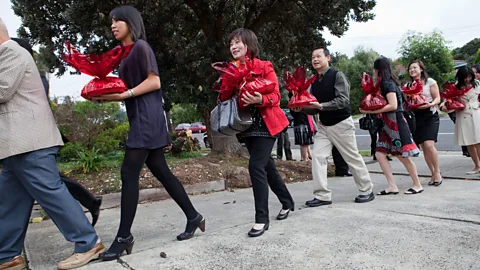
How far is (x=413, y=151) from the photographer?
4.68 meters

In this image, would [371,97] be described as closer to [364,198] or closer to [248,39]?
[364,198]

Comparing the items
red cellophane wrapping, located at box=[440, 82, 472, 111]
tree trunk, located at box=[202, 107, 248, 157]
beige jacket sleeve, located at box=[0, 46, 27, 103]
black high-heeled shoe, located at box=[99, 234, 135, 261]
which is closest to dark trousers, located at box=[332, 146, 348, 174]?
tree trunk, located at box=[202, 107, 248, 157]

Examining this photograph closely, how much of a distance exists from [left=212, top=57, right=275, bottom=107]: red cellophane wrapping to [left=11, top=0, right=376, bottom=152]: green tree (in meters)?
3.70

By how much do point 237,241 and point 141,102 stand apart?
1.28 m

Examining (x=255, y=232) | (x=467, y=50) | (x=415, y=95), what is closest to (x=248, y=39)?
(x=255, y=232)

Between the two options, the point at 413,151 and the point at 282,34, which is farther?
the point at 282,34

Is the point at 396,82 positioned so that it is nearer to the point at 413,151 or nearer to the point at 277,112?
the point at 413,151

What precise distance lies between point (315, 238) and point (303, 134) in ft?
17.8

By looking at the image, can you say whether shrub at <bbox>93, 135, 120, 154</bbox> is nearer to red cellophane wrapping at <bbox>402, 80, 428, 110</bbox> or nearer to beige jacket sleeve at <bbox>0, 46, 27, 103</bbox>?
beige jacket sleeve at <bbox>0, 46, 27, 103</bbox>

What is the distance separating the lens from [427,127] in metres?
5.46

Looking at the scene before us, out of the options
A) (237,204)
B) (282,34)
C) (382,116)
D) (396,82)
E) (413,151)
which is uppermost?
(282,34)

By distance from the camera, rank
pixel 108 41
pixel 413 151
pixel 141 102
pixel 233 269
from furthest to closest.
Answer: pixel 108 41, pixel 413 151, pixel 141 102, pixel 233 269

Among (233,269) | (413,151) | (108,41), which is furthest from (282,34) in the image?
(233,269)

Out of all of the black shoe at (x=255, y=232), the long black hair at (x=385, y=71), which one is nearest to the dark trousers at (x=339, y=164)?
the long black hair at (x=385, y=71)
